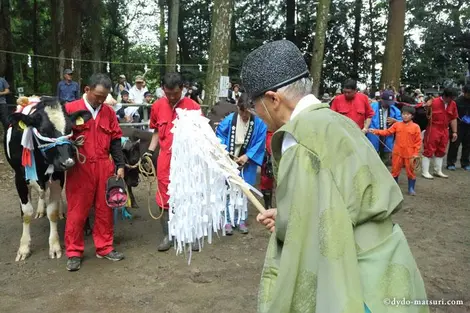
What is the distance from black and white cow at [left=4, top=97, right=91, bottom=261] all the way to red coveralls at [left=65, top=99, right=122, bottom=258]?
0.15 meters

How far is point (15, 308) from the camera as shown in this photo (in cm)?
367

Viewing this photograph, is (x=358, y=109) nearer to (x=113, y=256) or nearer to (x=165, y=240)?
(x=165, y=240)

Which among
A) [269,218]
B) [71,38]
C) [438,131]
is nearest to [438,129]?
[438,131]

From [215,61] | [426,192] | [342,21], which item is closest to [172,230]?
[215,61]

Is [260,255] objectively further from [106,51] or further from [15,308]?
[106,51]

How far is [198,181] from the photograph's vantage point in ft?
10.3

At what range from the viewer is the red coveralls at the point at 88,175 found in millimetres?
4375

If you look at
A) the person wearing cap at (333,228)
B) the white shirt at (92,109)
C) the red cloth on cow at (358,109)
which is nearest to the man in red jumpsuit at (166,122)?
the white shirt at (92,109)

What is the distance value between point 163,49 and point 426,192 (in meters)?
23.0

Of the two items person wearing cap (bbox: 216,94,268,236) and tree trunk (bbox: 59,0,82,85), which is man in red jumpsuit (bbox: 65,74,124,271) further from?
tree trunk (bbox: 59,0,82,85)

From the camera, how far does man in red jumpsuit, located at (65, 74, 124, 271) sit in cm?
434

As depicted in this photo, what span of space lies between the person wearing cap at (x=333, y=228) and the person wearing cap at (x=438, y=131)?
838cm

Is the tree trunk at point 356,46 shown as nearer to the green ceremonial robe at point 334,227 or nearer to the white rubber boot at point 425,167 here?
the white rubber boot at point 425,167

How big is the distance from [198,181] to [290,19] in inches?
871
